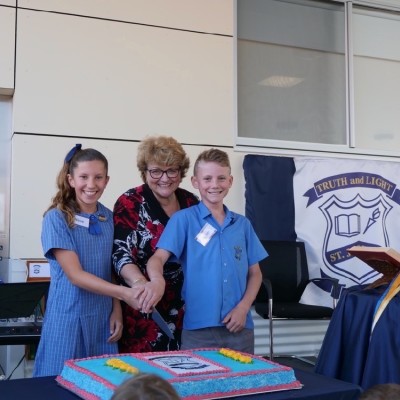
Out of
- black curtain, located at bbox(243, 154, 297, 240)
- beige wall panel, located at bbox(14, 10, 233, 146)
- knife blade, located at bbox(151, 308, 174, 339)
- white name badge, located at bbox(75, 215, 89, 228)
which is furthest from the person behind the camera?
black curtain, located at bbox(243, 154, 297, 240)

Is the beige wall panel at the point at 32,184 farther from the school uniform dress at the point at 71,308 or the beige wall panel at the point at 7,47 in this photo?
the school uniform dress at the point at 71,308

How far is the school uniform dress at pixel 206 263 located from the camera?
6.70ft

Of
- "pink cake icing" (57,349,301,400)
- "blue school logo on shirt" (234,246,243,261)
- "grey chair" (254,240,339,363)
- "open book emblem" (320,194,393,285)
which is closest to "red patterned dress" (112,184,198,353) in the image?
"blue school logo on shirt" (234,246,243,261)

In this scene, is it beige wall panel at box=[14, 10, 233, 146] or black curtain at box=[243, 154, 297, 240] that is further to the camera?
black curtain at box=[243, 154, 297, 240]

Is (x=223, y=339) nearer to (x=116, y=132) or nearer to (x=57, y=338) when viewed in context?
(x=57, y=338)

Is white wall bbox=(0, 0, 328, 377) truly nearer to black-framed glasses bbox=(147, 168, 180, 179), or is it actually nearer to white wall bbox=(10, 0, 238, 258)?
white wall bbox=(10, 0, 238, 258)

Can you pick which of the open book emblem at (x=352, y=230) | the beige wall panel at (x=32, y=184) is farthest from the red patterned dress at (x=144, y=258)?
the open book emblem at (x=352, y=230)

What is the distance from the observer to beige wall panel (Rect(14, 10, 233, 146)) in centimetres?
405

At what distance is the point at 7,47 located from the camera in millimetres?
3980

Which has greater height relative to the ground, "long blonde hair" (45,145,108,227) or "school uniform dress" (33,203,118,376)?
"long blonde hair" (45,145,108,227)

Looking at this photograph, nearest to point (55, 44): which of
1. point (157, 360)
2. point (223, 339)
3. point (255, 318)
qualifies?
A: point (255, 318)

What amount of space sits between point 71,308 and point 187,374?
2.36 ft

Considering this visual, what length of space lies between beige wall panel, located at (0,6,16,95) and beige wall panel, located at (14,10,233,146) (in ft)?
0.16

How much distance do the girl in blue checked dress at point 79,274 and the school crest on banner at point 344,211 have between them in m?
2.95
